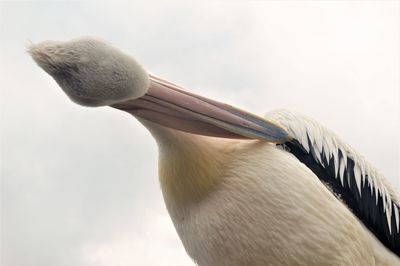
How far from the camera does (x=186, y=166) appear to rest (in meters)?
3.41

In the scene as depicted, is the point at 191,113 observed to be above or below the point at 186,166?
above

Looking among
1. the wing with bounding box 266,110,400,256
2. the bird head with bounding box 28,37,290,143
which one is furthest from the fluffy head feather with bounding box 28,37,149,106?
the wing with bounding box 266,110,400,256

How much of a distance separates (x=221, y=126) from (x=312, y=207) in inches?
31.6

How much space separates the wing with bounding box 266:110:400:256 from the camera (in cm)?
388

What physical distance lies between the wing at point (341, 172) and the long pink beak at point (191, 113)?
477mm

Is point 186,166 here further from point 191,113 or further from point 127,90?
point 127,90

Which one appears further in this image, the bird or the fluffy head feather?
the bird

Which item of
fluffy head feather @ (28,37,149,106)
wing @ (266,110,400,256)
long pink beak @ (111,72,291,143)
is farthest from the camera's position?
wing @ (266,110,400,256)

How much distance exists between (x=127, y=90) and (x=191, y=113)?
55cm

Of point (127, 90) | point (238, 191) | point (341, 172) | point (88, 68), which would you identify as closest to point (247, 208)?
point (238, 191)

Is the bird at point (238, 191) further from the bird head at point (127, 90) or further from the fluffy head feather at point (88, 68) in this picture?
the fluffy head feather at point (88, 68)

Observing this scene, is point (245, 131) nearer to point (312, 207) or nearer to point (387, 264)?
point (312, 207)

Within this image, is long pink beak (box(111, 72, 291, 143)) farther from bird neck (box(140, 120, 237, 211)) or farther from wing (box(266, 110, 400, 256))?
wing (box(266, 110, 400, 256))

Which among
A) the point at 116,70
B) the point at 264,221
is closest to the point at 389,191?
the point at 264,221
